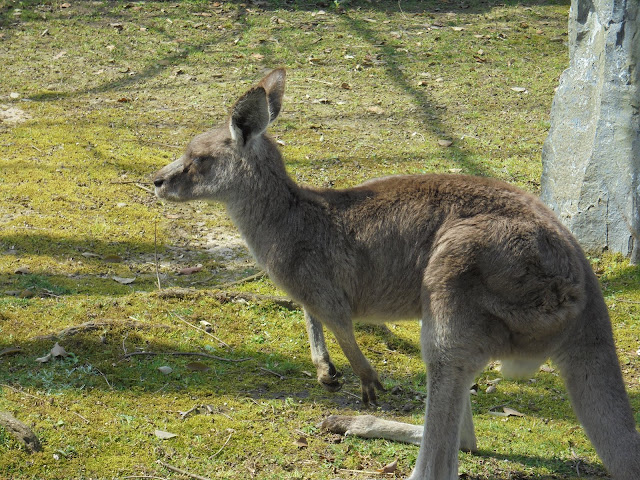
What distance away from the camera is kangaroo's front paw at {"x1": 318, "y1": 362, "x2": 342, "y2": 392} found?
4.77 meters

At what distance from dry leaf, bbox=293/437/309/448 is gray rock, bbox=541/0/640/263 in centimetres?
337

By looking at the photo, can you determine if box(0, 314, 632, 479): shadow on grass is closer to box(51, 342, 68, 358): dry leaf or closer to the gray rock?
box(51, 342, 68, 358): dry leaf

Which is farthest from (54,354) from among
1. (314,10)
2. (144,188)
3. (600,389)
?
(314,10)

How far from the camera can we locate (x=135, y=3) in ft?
40.0

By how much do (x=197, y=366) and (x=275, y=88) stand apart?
5.62 ft

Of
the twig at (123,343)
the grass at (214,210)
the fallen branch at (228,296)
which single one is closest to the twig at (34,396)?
the grass at (214,210)

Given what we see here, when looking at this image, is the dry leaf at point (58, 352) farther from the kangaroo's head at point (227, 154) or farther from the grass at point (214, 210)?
the kangaroo's head at point (227, 154)

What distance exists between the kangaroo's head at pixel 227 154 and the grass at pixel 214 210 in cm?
101

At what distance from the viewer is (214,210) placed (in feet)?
25.3

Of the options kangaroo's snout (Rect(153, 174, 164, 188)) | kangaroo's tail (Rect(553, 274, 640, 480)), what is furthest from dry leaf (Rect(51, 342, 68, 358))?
kangaroo's tail (Rect(553, 274, 640, 480))

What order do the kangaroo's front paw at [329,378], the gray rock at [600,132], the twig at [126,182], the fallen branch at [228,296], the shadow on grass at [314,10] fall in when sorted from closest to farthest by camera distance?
the kangaroo's front paw at [329,378] < the fallen branch at [228,296] < the gray rock at [600,132] < the twig at [126,182] < the shadow on grass at [314,10]

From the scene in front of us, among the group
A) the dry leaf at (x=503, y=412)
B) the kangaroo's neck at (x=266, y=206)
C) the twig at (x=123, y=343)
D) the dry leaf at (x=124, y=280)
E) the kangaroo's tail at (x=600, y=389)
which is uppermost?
the kangaroo's neck at (x=266, y=206)

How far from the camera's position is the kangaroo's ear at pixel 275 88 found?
15.3 feet

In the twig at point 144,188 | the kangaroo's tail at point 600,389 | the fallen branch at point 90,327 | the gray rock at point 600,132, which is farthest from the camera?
the twig at point 144,188
